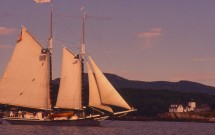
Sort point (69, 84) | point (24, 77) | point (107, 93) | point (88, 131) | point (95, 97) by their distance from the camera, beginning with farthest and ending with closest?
point (24, 77), point (69, 84), point (95, 97), point (107, 93), point (88, 131)

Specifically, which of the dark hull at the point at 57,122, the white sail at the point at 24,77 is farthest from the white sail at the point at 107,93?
the white sail at the point at 24,77

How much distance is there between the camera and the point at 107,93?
81.1 meters

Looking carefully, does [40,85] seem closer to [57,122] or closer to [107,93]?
[57,122]

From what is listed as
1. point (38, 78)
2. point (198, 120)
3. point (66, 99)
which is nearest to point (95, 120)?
point (66, 99)

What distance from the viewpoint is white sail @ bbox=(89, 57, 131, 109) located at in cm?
8045

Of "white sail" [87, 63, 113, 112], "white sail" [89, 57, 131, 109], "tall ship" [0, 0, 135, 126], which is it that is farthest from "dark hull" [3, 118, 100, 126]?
"white sail" [89, 57, 131, 109]

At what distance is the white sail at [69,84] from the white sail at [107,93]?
745cm

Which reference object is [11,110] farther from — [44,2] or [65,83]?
[44,2]

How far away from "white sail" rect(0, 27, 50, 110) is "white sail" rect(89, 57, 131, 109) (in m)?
13.2

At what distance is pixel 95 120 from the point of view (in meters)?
90.0

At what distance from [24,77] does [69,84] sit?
8.26m

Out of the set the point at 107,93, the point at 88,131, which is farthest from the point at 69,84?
the point at 88,131

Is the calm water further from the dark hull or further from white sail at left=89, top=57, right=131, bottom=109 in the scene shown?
white sail at left=89, top=57, right=131, bottom=109

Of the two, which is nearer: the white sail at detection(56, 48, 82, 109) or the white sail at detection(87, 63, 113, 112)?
the white sail at detection(87, 63, 113, 112)
